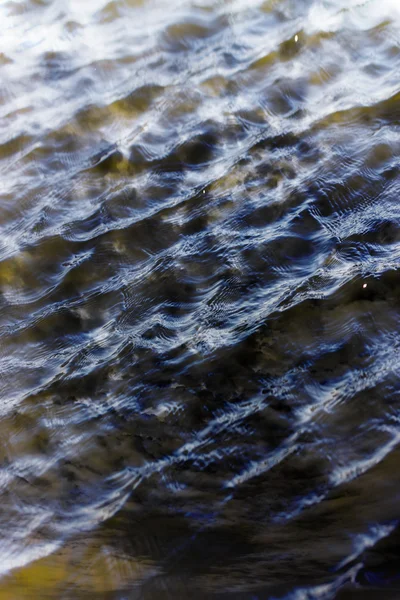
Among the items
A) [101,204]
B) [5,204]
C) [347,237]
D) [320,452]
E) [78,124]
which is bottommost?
[320,452]

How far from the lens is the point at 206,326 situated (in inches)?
117

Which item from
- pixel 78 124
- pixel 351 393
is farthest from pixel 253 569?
pixel 78 124

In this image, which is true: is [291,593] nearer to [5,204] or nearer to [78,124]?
[5,204]

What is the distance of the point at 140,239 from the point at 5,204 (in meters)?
1.10

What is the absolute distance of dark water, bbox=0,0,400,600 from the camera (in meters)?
2.21

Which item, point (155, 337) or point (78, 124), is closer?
point (155, 337)

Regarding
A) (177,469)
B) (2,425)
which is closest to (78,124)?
(2,425)

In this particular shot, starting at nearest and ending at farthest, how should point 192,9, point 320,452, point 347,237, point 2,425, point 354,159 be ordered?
point 320,452 < point 2,425 < point 347,237 < point 354,159 < point 192,9

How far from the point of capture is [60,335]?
312 centimetres

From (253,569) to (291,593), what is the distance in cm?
15

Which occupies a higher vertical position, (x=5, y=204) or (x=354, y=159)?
(x=5, y=204)

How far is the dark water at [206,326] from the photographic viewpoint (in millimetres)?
2209

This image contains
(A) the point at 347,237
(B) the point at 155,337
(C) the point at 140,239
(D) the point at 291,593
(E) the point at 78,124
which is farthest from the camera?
(E) the point at 78,124

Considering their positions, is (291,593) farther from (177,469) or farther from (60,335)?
(60,335)
